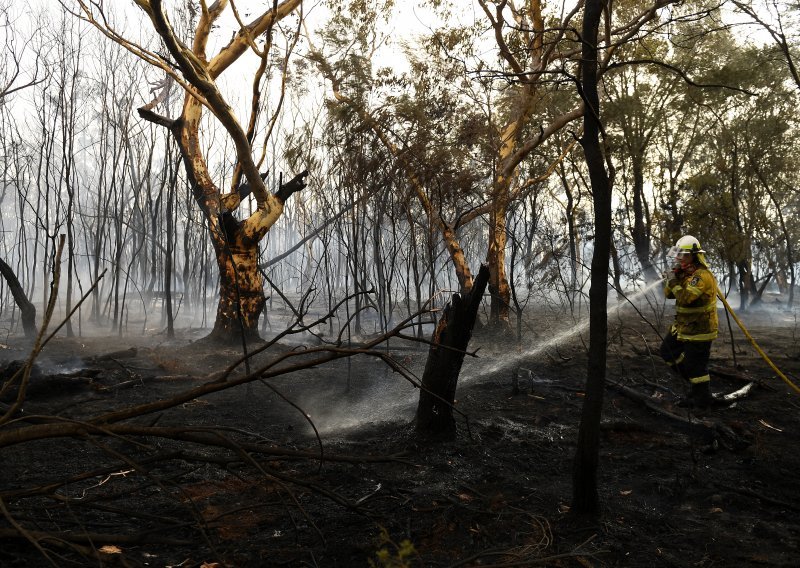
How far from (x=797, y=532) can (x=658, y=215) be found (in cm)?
1705

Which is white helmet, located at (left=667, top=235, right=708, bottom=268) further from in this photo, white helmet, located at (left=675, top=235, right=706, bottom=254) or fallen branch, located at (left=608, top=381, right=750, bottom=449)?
fallen branch, located at (left=608, top=381, right=750, bottom=449)

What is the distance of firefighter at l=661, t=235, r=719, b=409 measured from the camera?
622cm

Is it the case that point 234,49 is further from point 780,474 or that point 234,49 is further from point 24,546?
point 780,474

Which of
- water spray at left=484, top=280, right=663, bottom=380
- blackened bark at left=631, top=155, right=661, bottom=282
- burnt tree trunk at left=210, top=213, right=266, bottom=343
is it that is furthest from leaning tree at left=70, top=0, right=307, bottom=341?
blackened bark at left=631, top=155, right=661, bottom=282

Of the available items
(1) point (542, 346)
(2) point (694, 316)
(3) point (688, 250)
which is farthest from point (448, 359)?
(1) point (542, 346)

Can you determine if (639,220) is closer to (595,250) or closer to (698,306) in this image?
(698,306)

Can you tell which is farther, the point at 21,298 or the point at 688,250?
the point at 21,298

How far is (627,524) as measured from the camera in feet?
11.8

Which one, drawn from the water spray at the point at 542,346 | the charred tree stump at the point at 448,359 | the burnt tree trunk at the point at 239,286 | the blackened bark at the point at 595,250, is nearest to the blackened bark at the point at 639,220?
the water spray at the point at 542,346

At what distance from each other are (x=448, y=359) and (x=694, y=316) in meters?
3.16

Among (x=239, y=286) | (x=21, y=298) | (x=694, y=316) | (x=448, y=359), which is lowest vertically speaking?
(x=448, y=359)

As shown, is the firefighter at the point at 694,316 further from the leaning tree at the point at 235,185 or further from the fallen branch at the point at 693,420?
the leaning tree at the point at 235,185

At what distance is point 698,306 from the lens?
6.29 m

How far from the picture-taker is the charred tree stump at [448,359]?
198 inches
